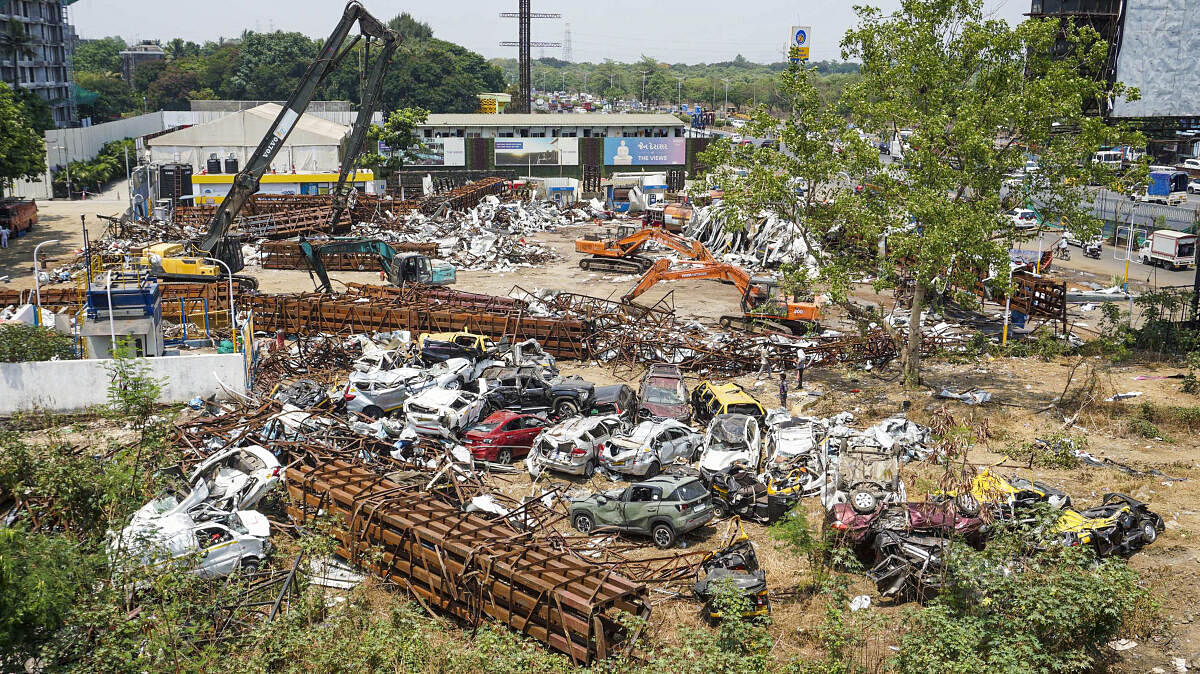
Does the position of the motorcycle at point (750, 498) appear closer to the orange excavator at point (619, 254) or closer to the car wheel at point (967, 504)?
the car wheel at point (967, 504)

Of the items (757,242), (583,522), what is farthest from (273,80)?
(583,522)

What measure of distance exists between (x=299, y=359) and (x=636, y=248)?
65.5ft

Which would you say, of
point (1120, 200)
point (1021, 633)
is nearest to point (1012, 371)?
point (1021, 633)

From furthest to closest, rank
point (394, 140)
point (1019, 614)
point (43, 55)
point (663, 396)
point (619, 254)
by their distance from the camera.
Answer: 1. point (43, 55)
2. point (394, 140)
3. point (619, 254)
4. point (663, 396)
5. point (1019, 614)

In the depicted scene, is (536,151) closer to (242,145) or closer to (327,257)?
(242,145)

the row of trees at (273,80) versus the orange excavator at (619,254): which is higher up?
the row of trees at (273,80)

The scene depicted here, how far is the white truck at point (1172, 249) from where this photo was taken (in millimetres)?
41344

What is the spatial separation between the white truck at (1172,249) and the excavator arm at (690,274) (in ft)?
72.1

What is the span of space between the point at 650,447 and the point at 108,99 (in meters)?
123

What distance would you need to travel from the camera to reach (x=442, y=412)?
68.4 feet

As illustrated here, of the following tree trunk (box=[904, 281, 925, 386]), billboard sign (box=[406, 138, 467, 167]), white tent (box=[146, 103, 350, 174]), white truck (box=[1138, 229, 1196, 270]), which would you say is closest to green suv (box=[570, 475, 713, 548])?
tree trunk (box=[904, 281, 925, 386])

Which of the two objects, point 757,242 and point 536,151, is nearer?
point 757,242

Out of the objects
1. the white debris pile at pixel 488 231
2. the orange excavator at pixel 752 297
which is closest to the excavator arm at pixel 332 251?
the white debris pile at pixel 488 231

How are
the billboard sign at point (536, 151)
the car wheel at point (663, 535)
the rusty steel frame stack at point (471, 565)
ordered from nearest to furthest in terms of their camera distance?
the rusty steel frame stack at point (471, 565) → the car wheel at point (663, 535) → the billboard sign at point (536, 151)
